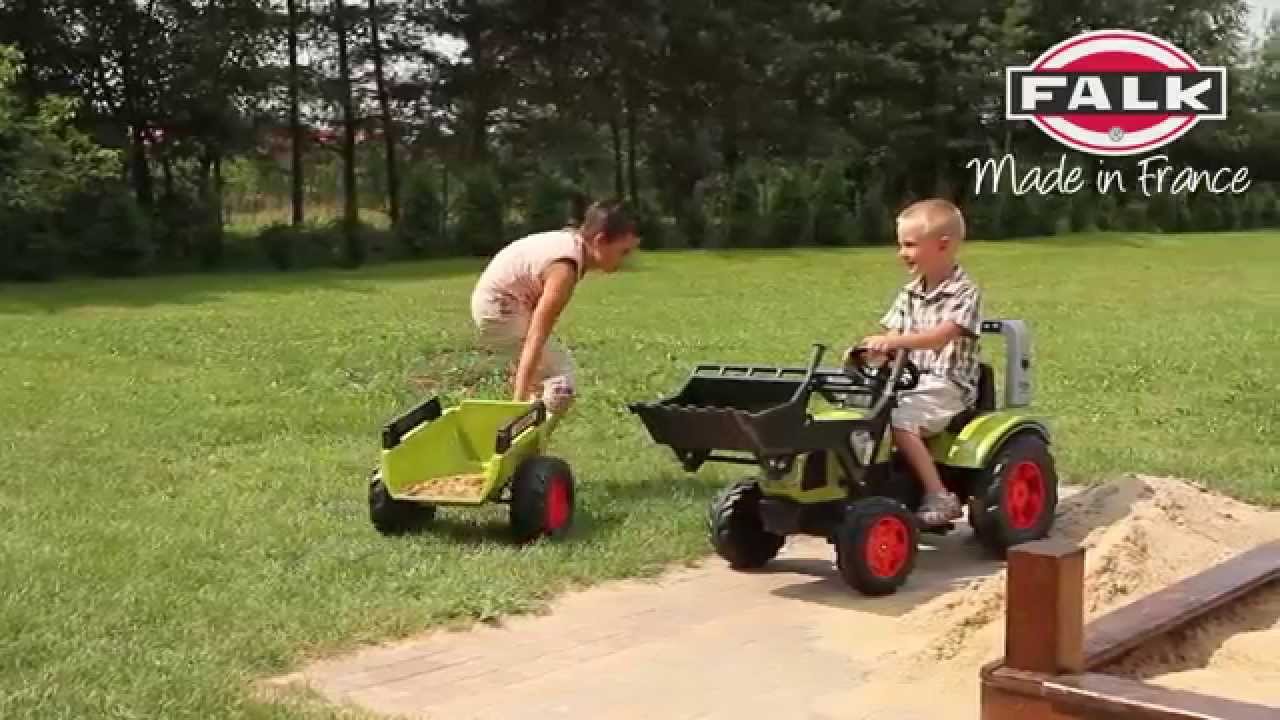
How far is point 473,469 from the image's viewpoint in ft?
20.0

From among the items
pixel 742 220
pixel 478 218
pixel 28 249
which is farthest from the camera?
pixel 742 220

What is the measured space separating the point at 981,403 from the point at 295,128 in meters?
24.3

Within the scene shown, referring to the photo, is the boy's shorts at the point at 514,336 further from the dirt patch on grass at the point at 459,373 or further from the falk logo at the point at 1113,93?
the falk logo at the point at 1113,93

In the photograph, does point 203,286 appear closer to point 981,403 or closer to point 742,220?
point 742,220

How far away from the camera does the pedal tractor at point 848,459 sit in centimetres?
503

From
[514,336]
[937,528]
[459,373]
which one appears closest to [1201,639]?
[937,528]

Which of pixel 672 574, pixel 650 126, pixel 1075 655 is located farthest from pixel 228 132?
pixel 1075 655

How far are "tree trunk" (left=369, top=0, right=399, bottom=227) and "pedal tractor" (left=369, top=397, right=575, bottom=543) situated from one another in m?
23.4

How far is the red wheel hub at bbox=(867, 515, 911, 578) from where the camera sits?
5.07 meters

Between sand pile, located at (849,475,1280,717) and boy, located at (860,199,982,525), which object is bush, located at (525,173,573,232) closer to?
sand pile, located at (849,475,1280,717)

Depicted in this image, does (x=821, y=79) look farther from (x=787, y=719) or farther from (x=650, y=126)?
(x=787, y=719)

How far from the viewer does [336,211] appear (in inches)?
1169

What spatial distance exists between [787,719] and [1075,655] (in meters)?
1.04

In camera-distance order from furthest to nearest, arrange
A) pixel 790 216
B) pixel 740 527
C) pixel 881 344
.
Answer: pixel 790 216
pixel 740 527
pixel 881 344
